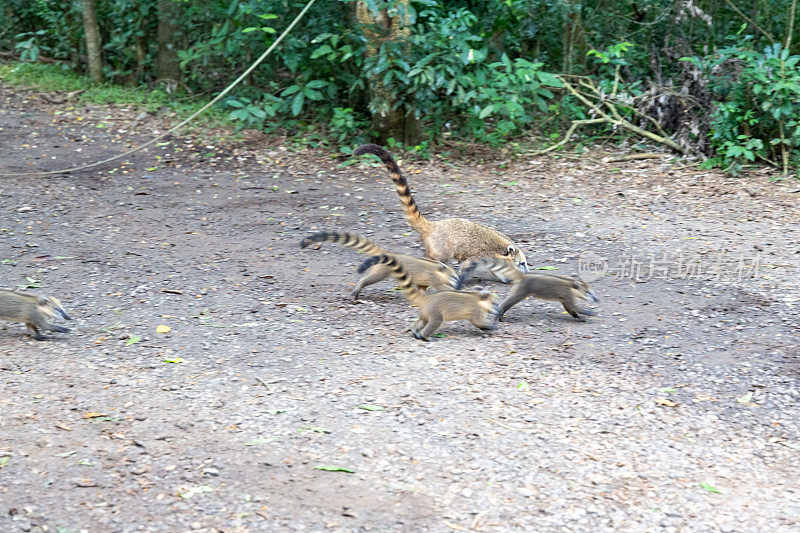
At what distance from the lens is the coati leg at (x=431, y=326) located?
453cm

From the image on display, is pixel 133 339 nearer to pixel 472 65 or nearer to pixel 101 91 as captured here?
pixel 472 65

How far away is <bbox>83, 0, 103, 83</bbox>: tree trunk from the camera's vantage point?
10336 millimetres

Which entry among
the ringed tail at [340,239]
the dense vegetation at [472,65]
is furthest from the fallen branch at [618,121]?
the ringed tail at [340,239]

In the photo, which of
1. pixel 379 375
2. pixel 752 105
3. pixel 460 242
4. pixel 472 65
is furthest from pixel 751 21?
pixel 379 375

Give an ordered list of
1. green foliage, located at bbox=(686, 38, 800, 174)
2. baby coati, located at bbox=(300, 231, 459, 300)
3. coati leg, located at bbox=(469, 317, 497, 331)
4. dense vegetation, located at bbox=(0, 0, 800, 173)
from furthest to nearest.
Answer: dense vegetation, located at bbox=(0, 0, 800, 173), green foliage, located at bbox=(686, 38, 800, 174), baby coati, located at bbox=(300, 231, 459, 300), coati leg, located at bbox=(469, 317, 497, 331)

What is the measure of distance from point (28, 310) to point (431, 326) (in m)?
2.29

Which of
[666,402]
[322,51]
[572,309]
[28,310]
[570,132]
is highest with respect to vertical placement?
[322,51]

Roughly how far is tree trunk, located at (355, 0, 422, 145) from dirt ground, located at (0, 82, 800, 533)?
149 centimetres

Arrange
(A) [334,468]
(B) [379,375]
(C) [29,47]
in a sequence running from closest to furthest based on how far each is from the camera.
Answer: (A) [334,468]
(B) [379,375]
(C) [29,47]

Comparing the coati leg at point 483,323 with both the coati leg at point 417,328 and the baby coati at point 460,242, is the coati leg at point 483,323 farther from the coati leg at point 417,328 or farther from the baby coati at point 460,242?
the baby coati at point 460,242

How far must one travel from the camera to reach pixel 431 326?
453cm

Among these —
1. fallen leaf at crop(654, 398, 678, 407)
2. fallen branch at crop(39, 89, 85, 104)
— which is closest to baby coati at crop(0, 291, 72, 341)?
fallen leaf at crop(654, 398, 678, 407)

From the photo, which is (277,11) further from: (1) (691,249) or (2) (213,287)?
(1) (691,249)

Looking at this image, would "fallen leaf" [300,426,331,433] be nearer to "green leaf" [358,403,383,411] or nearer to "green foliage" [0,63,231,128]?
"green leaf" [358,403,383,411]
